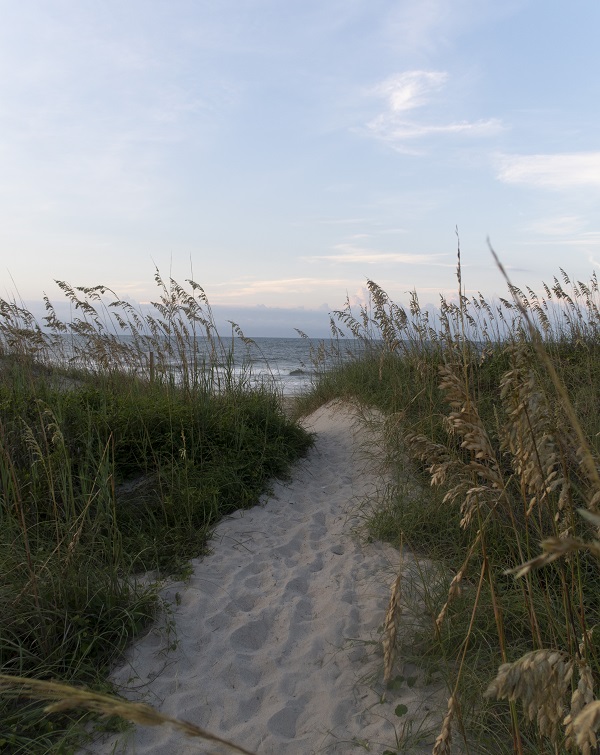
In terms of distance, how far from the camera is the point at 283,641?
129 inches

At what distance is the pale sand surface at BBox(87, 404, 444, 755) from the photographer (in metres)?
2.59

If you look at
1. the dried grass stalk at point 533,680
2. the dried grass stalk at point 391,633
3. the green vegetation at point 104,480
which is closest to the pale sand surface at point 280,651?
the green vegetation at point 104,480

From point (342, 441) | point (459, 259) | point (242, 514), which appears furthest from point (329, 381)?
point (459, 259)

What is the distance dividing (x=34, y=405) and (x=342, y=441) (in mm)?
3221

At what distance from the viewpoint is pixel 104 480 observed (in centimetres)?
346

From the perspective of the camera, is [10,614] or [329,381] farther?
[329,381]

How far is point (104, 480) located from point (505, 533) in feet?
8.12

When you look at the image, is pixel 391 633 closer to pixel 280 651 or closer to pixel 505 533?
pixel 280 651

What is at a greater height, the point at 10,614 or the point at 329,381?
the point at 329,381

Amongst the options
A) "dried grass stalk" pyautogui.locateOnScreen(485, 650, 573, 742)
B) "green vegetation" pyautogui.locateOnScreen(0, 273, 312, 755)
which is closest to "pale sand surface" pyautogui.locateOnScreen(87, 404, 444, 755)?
"green vegetation" pyautogui.locateOnScreen(0, 273, 312, 755)

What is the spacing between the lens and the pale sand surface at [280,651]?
2.59 m

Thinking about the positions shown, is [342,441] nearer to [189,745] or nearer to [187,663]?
[187,663]

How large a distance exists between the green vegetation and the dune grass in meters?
1.39

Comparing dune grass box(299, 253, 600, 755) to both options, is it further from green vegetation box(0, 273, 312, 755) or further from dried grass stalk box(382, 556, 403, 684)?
green vegetation box(0, 273, 312, 755)
